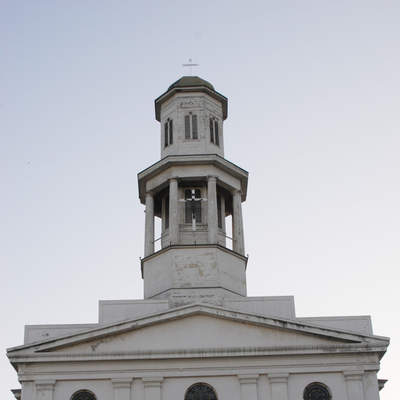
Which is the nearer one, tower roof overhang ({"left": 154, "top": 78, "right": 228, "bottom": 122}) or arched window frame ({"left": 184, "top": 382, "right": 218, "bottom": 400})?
arched window frame ({"left": 184, "top": 382, "right": 218, "bottom": 400})

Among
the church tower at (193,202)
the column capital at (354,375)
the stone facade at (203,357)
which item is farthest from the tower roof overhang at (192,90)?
the column capital at (354,375)

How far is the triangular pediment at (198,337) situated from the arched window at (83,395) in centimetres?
125

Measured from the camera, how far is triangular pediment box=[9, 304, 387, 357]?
26891mm

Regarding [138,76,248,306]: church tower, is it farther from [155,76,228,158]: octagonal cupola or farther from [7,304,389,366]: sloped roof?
[7,304,389,366]: sloped roof

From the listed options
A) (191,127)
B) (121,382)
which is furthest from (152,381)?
(191,127)

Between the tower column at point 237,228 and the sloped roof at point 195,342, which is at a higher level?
the tower column at point 237,228

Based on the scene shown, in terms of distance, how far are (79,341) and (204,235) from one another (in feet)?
25.1

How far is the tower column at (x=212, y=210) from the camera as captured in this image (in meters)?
31.4

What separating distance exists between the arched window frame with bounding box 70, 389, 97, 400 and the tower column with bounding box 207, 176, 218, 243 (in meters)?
7.77

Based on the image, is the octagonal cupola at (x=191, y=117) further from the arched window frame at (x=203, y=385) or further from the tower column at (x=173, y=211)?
the arched window frame at (x=203, y=385)

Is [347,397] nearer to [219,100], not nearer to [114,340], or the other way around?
[114,340]

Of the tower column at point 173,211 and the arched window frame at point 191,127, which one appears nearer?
the tower column at point 173,211

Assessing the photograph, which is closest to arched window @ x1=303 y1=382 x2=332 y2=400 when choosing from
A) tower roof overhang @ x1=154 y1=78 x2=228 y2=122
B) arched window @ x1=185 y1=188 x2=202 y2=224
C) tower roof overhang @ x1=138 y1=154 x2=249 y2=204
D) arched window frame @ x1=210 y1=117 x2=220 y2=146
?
arched window @ x1=185 y1=188 x2=202 y2=224

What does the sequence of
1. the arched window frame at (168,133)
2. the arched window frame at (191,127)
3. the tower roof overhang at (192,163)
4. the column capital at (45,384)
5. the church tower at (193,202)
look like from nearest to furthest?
1. the column capital at (45,384)
2. the church tower at (193,202)
3. the tower roof overhang at (192,163)
4. the arched window frame at (191,127)
5. the arched window frame at (168,133)
